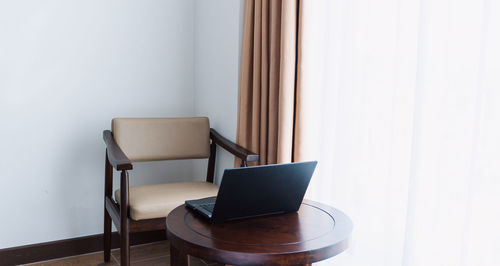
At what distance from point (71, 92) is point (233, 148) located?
1.00 metres

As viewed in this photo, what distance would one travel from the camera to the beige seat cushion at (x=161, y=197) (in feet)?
6.29

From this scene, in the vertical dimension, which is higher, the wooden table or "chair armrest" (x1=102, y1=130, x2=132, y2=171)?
"chair armrest" (x1=102, y1=130, x2=132, y2=171)

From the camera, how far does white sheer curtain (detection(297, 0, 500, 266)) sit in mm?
1219

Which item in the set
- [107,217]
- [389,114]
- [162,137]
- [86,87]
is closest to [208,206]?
[389,114]

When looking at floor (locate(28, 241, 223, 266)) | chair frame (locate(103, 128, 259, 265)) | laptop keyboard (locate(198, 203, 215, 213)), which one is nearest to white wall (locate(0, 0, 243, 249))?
floor (locate(28, 241, 223, 266))

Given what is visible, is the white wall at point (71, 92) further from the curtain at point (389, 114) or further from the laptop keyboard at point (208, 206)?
the laptop keyboard at point (208, 206)

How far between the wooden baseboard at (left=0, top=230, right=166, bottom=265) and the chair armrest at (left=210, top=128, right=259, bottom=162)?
79 centimetres

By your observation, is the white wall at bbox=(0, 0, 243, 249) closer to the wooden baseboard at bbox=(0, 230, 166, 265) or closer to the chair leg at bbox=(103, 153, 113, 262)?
the wooden baseboard at bbox=(0, 230, 166, 265)

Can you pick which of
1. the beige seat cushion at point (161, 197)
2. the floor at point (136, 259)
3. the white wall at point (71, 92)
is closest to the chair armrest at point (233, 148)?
the beige seat cushion at point (161, 197)

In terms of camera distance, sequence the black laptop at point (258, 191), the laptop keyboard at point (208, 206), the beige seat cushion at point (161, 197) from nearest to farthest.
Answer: the black laptop at point (258, 191) < the laptop keyboard at point (208, 206) < the beige seat cushion at point (161, 197)

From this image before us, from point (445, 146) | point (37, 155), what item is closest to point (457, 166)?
point (445, 146)

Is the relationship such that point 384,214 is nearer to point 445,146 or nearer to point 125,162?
point 445,146

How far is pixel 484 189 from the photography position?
121cm

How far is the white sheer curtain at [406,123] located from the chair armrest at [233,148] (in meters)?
0.29
